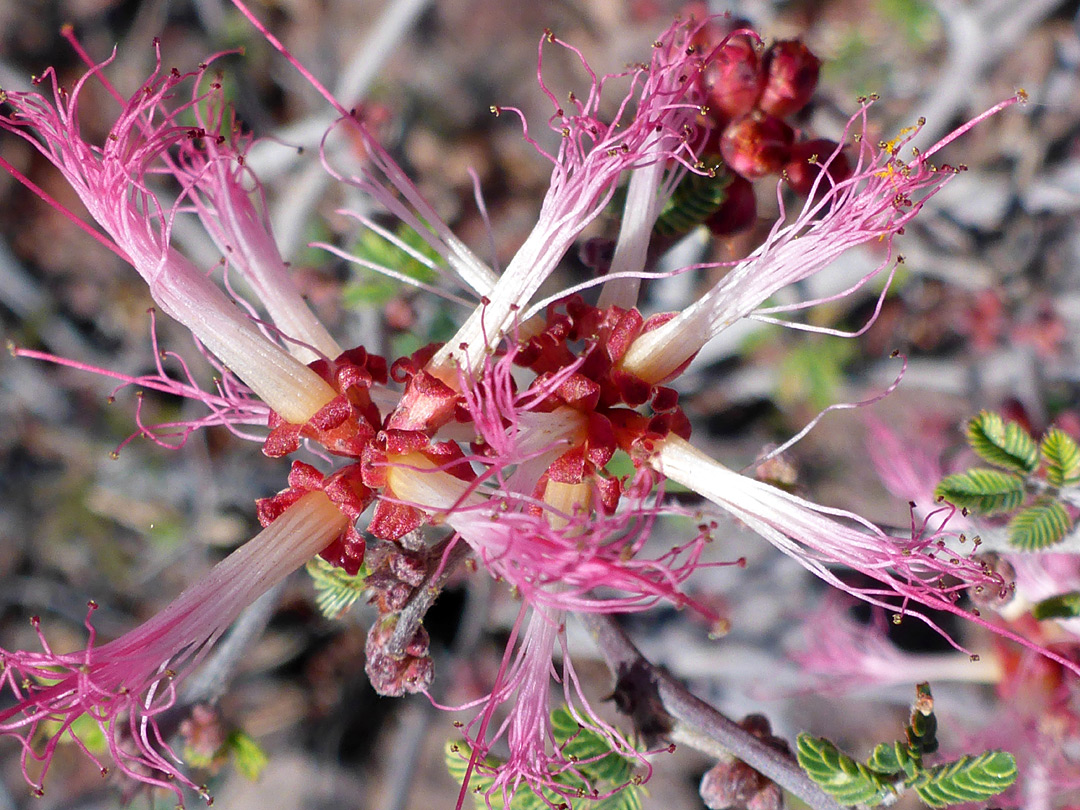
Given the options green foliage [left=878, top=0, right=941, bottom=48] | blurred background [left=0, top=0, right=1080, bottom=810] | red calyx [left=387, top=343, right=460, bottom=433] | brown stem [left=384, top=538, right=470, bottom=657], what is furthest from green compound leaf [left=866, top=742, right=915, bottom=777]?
green foliage [left=878, top=0, right=941, bottom=48]

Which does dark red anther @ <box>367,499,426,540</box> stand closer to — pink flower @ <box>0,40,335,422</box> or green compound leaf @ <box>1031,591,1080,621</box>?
pink flower @ <box>0,40,335,422</box>

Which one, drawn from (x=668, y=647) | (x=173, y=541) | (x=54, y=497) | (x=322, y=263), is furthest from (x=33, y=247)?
(x=668, y=647)

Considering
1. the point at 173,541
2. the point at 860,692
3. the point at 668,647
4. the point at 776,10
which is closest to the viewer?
the point at 860,692

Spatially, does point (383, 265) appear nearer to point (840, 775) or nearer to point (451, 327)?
point (451, 327)

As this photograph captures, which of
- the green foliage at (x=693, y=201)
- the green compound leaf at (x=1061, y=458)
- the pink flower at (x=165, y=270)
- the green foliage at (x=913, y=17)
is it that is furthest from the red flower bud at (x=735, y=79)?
the green foliage at (x=913, y=17)

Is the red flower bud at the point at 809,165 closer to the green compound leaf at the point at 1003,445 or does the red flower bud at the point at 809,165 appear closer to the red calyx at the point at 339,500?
the green compound leaf at the point at 1003,445

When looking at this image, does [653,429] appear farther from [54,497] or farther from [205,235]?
[54,497]
